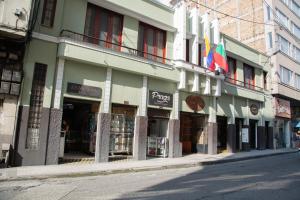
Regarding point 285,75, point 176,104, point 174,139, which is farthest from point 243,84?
point 174,139

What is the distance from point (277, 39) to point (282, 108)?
744 cm

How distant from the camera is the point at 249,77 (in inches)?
971

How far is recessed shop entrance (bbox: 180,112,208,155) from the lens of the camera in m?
19.2

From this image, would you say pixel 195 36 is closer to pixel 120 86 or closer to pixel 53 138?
pixel 120 86

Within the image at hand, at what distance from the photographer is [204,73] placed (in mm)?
17781

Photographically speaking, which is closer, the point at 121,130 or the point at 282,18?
the point at 121,130

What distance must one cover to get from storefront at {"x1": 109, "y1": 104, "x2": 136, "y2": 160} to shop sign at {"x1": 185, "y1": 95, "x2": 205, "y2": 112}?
4.41 meters

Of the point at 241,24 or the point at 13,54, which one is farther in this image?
the point at 241,24

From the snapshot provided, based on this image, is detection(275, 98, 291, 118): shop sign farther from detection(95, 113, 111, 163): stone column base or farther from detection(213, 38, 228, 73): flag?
detection(95, 113, 111, 163): stone column base

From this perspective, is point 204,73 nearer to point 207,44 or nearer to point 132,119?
point 207,44

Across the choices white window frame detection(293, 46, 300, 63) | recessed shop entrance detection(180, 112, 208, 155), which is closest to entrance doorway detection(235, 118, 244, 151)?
recessed shop entrance detection(180, 112, 208, 155)

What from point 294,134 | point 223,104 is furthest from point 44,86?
point 294,134

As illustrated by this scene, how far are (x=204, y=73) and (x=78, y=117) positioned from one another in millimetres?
8906

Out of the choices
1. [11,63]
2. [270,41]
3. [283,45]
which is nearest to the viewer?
[11,63]
